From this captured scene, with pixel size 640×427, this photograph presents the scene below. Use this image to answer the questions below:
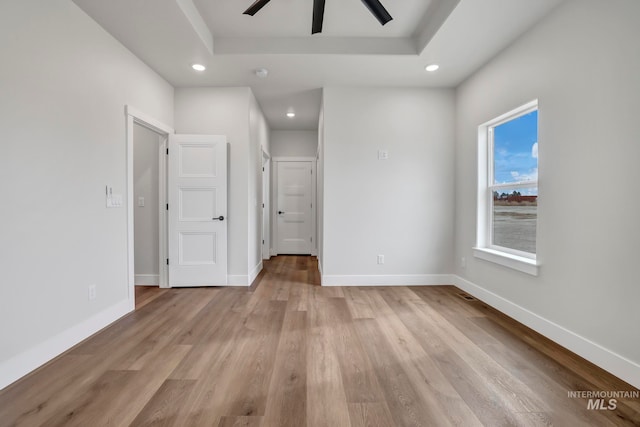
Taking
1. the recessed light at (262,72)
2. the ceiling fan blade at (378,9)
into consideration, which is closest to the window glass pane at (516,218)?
the ceiling fan blade at (378,9)

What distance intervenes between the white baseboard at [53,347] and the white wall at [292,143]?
409 centimetres

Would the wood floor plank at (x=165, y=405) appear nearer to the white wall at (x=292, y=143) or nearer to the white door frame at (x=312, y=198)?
the white door frame at (x=312, y=198)

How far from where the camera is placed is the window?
8.59ft

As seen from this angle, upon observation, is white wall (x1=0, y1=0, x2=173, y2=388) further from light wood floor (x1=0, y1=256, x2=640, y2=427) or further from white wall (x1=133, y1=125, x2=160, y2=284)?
white wall (x1=133, y1=125, x2=160, y2=284)

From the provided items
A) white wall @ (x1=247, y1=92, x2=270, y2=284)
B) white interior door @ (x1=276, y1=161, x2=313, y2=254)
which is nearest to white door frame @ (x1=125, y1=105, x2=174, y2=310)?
white wall @ (x1=247, y1=92, x2=270, y2=284)

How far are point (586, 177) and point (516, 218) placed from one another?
895mm

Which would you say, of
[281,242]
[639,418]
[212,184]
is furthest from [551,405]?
Answer: [281,242]

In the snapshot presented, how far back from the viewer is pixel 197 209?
11.9 feet

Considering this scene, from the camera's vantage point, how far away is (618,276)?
179cm

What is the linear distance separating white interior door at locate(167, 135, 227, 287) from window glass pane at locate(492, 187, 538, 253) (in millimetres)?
3218

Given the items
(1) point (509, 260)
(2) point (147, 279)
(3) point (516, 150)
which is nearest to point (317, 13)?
(3) point (516, 150)

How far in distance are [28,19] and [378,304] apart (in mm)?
3550

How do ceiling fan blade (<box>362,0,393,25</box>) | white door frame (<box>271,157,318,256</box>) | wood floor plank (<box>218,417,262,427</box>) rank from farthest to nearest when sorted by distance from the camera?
white door frame (<box>271,157,318,256</box>), ceiling fan blade (<box>362,0,393,25</box>), wood floor plank (<box>218,417,262,427</box>)

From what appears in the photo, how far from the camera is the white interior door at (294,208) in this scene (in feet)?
19.7
